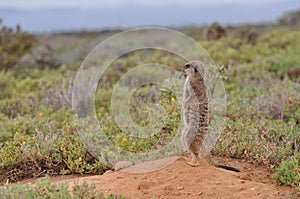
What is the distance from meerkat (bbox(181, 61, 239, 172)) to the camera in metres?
→ 4.41

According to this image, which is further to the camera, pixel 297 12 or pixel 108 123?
pixel 297 12

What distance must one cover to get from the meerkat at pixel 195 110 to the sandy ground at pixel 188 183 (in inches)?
8.3

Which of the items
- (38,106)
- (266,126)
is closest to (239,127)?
(266,126)

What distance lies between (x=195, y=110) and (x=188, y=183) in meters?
0.77

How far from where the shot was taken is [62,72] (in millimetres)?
12766

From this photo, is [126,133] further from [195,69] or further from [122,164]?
[195,69]

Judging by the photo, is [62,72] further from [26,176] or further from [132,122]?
[26,176]

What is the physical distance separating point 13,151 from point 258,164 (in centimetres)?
303

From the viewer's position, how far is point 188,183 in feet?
13.6

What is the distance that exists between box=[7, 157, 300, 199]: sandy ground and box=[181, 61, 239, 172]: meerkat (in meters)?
0.21

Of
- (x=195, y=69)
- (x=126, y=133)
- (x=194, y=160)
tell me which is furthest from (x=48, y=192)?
(x=126, y=133)

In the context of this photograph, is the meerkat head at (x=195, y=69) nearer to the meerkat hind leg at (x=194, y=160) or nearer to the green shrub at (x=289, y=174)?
the meerkat hind leg at (x=194, y=160)

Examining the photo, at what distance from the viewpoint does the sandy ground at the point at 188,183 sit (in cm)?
399

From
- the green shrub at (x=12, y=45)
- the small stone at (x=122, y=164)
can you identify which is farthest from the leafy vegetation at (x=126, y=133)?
the green shrub at (x=12, y=45)
